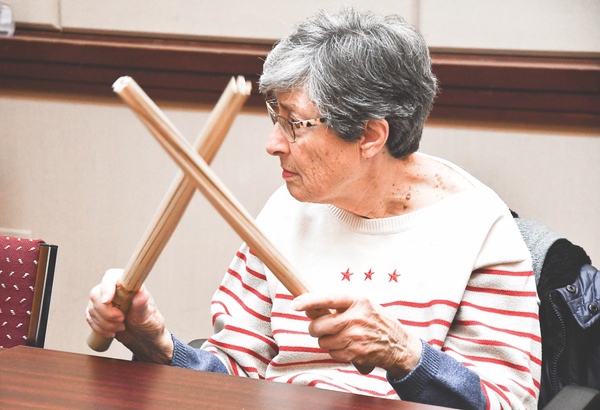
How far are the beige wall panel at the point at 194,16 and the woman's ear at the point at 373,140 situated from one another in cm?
102

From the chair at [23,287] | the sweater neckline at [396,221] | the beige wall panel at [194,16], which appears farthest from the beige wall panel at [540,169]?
the chair at [23,287]

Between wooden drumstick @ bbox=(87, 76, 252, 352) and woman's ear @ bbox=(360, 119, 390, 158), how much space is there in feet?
1.52

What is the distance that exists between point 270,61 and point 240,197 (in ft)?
3.88

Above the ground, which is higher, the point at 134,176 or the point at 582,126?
the point at 134,176

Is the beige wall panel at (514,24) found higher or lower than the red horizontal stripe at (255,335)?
higher

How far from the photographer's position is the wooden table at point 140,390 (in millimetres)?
1216

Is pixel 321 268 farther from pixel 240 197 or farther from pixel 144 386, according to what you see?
pixel 240 197

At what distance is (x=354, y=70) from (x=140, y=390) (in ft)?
2.41

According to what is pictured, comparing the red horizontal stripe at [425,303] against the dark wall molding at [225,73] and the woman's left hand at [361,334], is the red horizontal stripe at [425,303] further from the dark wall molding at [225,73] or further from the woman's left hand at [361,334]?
the dark wall molding at [225,73]

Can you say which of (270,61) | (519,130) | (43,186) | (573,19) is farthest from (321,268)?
(43,186)

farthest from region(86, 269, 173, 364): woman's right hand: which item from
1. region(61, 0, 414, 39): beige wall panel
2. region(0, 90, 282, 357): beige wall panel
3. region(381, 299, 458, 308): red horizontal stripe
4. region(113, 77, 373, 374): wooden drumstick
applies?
region(61, 0, 414, 39): beige wall panel

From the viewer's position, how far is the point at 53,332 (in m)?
3.12

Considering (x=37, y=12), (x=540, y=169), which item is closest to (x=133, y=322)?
(x=540, y=169)

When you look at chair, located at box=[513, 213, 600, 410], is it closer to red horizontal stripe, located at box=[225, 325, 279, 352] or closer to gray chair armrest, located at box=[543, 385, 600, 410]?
gray chair armrest, located at box=[543, 385, 600, 410]
